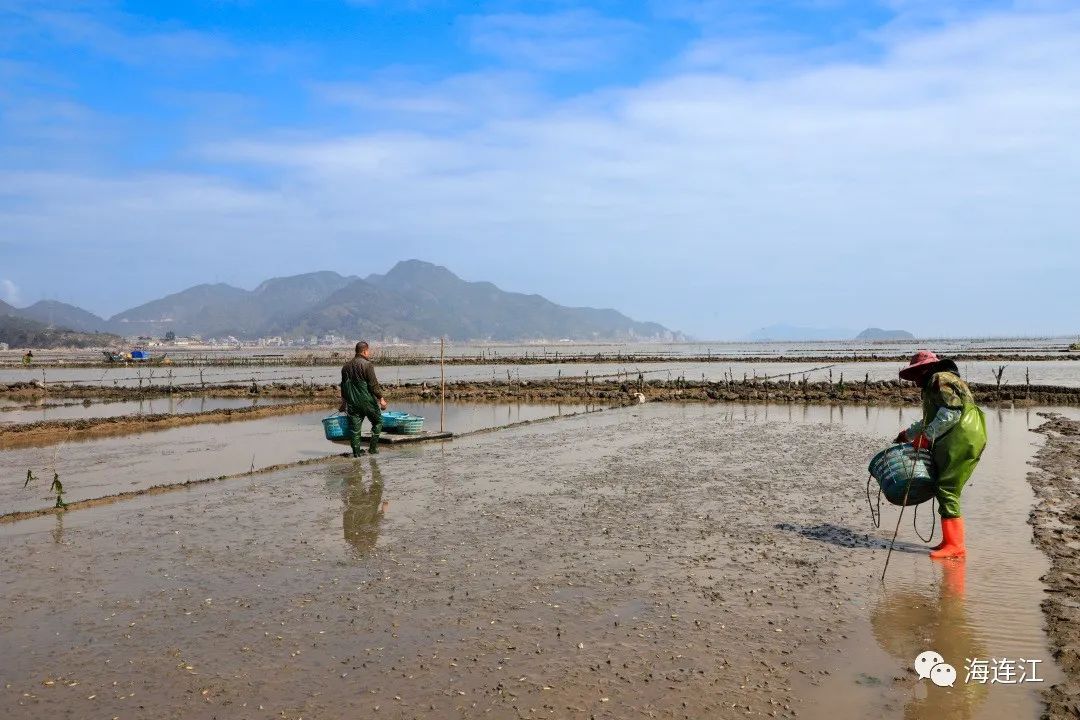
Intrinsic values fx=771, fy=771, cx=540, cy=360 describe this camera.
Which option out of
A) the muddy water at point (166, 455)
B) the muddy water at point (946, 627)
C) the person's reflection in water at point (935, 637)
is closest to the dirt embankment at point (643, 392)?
the muddy water at point (166, 455)

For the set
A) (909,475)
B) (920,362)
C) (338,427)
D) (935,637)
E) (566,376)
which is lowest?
(566,376)

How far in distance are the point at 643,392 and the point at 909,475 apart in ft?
87.3

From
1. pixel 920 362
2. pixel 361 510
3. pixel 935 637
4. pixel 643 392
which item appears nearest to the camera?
pixel 935 637

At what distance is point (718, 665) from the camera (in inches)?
212

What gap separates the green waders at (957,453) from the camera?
7715mm

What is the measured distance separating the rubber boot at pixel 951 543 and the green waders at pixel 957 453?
9cm

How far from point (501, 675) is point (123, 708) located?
2.39 meters

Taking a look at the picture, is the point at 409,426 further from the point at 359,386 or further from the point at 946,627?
the point at 946,627

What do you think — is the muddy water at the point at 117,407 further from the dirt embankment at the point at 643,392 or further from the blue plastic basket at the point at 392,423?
the blue plastic basket at the point at 392,423

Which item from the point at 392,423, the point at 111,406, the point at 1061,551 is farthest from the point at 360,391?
the point at 111,406

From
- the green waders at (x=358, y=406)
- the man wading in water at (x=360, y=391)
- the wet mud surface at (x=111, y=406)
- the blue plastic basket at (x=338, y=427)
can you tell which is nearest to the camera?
the man wading in water at (x=360, y=391)

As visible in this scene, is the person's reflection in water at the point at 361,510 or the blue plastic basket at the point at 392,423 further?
the blue plastic basket at the point at 392,423

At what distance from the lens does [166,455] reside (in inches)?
688

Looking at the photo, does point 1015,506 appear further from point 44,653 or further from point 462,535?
point 44,653
